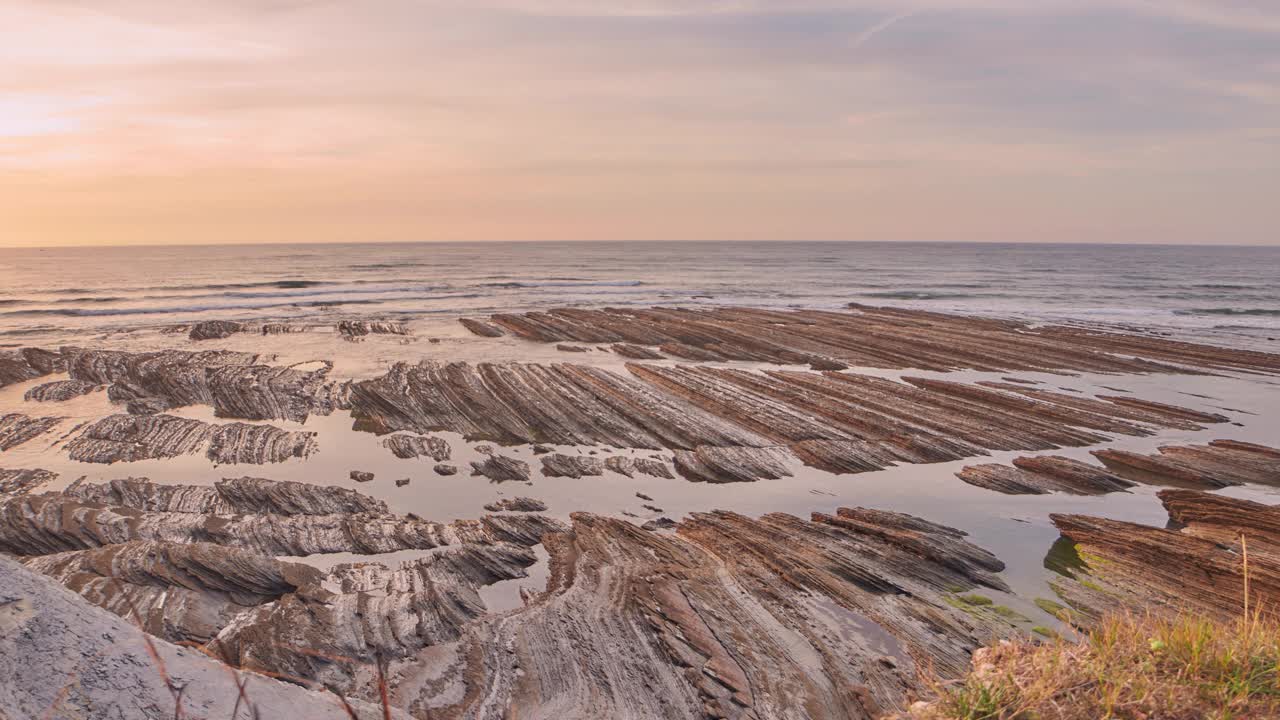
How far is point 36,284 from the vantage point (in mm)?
57594

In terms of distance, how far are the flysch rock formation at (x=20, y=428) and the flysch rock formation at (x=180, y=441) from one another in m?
1.01

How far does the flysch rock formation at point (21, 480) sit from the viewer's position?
11.3 meters

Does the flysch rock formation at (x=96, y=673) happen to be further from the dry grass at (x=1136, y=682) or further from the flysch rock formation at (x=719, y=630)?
the dry grass at (x=1136, y=682)

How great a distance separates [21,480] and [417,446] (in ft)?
22.6

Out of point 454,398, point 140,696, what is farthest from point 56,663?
point 454,398

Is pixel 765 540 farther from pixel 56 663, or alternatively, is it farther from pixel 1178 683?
pixel 56 663

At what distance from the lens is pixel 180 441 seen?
46.3ft

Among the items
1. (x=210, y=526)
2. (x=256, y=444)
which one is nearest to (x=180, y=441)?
(x=256, y=444)

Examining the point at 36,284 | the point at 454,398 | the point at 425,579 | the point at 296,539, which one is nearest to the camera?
the point at 425,579

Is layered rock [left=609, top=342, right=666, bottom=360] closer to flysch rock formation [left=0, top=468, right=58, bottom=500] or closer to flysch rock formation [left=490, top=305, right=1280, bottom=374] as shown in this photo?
flysch rock formation [left=490, top=305, right=1280, bottom=374]

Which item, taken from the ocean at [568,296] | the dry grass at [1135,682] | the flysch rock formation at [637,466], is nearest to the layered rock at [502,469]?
the flysch rock formation at [637,466]

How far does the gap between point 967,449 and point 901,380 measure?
622 cm

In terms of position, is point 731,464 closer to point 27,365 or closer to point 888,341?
point 888,341

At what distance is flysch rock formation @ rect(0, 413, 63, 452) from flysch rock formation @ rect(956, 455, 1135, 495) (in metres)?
20.2
